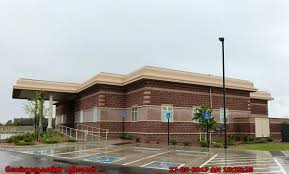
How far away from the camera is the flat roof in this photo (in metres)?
31.1

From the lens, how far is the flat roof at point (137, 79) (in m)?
31.1

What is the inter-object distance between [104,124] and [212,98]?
11240 millimetres

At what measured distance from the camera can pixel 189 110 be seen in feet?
107

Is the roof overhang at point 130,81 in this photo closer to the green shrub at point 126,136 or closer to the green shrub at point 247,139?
the green shrub at point 126,136

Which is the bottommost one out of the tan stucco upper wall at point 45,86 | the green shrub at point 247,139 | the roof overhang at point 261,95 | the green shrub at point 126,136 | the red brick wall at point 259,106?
the green shrub at point 247,139

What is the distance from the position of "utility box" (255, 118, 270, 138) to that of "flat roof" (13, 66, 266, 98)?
4.32 metres

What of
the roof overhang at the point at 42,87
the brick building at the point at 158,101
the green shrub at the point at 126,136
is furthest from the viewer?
the roof overhang at the point at 42,87

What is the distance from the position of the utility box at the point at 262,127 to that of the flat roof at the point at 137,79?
14.2 feet

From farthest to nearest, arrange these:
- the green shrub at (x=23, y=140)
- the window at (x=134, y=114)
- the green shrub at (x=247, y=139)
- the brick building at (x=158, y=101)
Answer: the green shrub at (x=247, y=139), the window at (x=134, y=114), the brick building at (x=158, y=101), the green shrub at (x=23, y=140)

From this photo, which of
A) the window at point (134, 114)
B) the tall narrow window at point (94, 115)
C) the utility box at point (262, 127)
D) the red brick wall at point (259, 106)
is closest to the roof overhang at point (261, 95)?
the red brick wall at point (259, 106)

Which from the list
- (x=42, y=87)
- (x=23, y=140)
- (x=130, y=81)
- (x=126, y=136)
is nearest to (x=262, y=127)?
(x=126, y=136)

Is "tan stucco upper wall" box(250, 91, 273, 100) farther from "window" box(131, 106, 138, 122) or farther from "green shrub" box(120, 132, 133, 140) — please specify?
"green shrub" box(120, 132, 133, 140)

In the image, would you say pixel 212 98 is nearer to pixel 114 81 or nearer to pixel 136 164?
pixel 114 81

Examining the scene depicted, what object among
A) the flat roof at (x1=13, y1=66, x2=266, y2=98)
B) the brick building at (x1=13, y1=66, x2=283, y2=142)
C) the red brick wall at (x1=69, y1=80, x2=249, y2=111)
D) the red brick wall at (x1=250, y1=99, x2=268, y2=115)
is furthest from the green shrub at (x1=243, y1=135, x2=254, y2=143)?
the red brick wall at (x1=250, y1=99, x2=268, y2=115)
